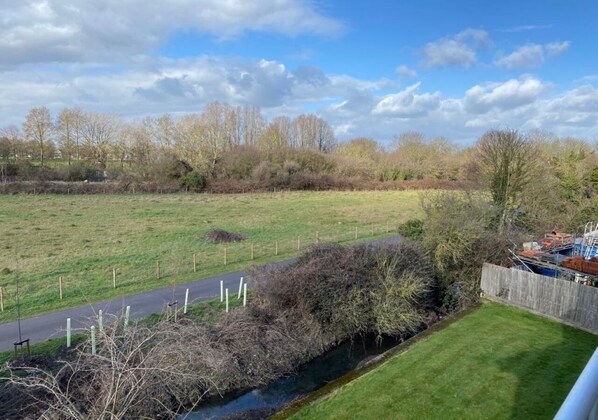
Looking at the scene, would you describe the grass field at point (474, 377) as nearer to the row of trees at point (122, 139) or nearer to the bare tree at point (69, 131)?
the row of trees at point (122, 139)

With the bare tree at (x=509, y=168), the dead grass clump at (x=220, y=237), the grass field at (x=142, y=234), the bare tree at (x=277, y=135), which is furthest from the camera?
the bare tree at (x=277, y=135)

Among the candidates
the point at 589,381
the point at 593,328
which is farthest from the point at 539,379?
the point at 589,381

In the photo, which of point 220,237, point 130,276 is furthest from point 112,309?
point 220,237

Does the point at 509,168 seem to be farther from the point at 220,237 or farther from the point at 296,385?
the point at 296,385

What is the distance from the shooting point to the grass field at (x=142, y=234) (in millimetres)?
19016

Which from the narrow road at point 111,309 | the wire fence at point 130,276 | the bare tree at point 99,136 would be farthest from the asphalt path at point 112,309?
the bare tree at point 99,136

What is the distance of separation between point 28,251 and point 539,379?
80.8 feet

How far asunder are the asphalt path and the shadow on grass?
34.0ft

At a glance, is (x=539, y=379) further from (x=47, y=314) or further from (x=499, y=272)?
(x=47, y=314)

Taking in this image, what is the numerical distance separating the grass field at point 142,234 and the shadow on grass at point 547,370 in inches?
444

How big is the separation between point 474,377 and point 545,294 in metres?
6.18

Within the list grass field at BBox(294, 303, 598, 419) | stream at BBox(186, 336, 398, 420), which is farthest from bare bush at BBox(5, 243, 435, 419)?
grass field at BBox(294, 303, 598, 419)

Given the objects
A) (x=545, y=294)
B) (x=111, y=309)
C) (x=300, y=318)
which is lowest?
(x=300, y=318)

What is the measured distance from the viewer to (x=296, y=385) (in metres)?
13.2
